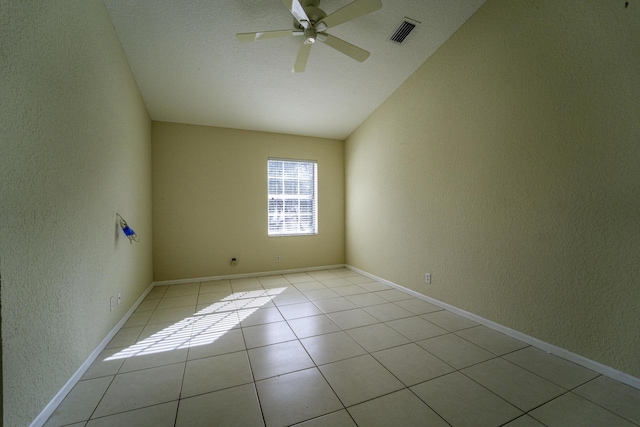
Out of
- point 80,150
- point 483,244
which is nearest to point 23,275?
point 80,150

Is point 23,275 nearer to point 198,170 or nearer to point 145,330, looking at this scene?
point 145,330

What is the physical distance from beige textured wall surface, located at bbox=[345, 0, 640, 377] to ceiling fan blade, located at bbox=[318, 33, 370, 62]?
1105 millimetres

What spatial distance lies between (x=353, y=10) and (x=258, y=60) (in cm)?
136

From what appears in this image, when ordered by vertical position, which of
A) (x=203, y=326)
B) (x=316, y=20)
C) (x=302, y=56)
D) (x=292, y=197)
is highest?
(x=316, y=20)

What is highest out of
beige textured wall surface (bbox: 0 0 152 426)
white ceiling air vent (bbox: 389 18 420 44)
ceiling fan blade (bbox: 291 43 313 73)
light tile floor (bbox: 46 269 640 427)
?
white ceiling air vent (bbox: 389 18 420 44)

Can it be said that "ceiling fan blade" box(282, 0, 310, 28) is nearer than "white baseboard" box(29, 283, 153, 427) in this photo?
No

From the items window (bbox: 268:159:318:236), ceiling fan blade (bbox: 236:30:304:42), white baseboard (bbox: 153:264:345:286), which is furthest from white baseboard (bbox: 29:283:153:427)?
ceiling fan blade (bbox: 236:30:304:42)

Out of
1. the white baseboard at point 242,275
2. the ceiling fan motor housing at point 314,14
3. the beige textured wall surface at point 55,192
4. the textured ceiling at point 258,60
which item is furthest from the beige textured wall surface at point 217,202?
the ceiling fan motor housing at point 314,14

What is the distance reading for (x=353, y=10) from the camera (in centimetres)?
197

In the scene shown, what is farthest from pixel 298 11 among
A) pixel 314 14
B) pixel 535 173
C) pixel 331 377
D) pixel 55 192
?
pixel 331 377

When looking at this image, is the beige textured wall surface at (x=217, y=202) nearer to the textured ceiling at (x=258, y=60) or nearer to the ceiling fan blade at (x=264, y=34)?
the textured ceiling at (x=258, y=60)

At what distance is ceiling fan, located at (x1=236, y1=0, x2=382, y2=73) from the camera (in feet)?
6.32

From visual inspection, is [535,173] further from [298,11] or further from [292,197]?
[292,197]

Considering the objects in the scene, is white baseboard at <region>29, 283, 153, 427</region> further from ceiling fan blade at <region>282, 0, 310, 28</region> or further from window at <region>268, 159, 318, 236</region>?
ceiling fan blade at <region>282, 0, 310, 28</region>
